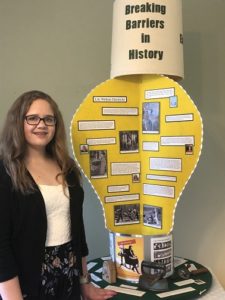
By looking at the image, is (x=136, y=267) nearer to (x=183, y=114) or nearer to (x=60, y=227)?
(x=60, y=227)

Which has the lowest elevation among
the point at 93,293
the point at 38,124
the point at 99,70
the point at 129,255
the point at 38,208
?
the point at 93,293

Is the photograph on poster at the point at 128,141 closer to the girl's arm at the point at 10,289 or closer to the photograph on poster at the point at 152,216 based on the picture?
the photograph on poster at the point at 152,216

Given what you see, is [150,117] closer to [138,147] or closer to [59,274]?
[138,147]

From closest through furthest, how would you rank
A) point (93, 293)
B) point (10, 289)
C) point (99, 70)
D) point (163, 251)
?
point (10, 289) → point (93, 293) → point (163, 251) → point (99, 70)

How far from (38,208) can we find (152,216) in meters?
0.58

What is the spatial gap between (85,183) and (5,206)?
0.87 m

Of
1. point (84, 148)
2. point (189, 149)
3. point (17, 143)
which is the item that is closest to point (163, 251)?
point (189, 149)

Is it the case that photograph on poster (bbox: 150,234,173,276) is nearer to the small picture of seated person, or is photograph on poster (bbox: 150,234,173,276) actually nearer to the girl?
the small picture of seated person

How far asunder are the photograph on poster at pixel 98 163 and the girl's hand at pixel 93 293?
44 cm

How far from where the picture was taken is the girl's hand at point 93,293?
139 cm

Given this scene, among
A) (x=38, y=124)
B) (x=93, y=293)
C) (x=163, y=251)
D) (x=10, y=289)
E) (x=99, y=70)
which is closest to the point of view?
(x=10, y=289)

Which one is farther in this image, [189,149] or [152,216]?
[152,216]

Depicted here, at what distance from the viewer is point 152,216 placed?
1.57 meters

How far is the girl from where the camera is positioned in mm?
1150
